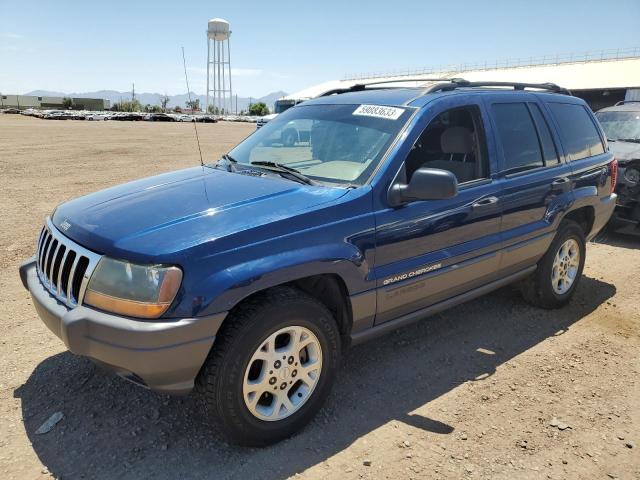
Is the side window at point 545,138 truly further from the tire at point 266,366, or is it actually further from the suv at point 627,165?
the suv at point 627,165

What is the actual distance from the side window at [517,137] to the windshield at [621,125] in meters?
4.99

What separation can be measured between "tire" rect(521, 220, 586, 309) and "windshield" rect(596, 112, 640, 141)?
438cm

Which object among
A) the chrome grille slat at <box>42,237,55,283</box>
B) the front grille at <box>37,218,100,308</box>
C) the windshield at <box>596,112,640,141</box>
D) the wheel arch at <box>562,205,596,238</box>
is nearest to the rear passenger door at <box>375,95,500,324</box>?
the wheel arch at <box>562,205,596,238</box>

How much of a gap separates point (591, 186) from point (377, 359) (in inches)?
106

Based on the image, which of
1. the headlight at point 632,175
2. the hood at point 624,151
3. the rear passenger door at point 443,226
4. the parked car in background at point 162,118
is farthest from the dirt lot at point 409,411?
the parked car in background at point 162,118

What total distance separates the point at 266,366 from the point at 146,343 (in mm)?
669

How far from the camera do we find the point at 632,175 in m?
7.28

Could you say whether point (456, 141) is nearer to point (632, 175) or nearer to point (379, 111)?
point (379, 111)

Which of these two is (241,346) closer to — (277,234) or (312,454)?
(277,234)

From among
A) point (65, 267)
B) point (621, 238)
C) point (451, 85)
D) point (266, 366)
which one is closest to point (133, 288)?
point (65, 267)

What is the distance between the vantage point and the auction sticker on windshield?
349 centimetres

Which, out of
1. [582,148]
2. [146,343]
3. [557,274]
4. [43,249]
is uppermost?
[582,148]

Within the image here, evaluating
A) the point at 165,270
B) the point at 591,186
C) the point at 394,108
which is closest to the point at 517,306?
the point at 591,186

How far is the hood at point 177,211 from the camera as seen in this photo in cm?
253
